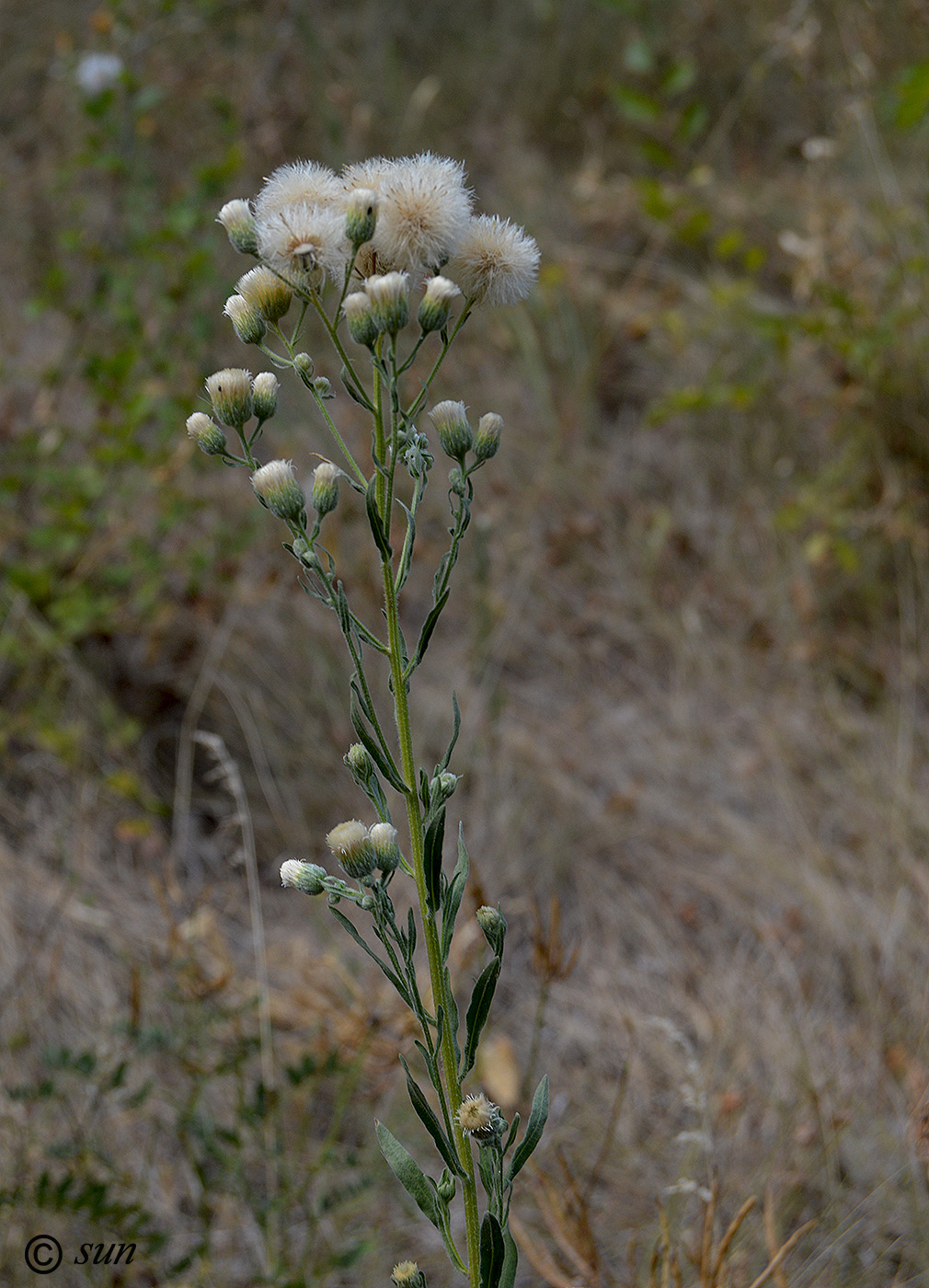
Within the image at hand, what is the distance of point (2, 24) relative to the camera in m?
4.85

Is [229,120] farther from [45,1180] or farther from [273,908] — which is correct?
[45,1180]

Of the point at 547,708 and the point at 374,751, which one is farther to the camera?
the point at 547,708

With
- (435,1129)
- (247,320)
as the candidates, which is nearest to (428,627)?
(247,320)

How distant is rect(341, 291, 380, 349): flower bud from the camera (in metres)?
0.82

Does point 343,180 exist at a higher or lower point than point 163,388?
lower

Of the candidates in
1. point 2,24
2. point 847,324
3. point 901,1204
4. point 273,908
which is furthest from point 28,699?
point 2,24

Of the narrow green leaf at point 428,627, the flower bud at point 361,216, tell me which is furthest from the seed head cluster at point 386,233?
the narrow green leaf at point 428,627

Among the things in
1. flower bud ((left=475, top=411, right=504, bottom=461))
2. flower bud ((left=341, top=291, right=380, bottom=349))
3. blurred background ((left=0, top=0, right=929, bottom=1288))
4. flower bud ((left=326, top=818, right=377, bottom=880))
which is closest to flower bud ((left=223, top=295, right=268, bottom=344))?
flower bud ((left=341, top=291, right=380, bottom=349))

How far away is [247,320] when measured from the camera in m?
0.89

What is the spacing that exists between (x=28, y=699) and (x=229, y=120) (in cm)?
166

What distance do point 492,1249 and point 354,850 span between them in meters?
0.37

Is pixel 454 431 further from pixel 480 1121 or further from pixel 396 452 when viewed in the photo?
pixel 480 1121

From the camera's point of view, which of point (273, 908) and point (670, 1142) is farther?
point (273, 908)

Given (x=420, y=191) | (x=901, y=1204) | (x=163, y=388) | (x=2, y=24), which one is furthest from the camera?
(x=2, y=24)
